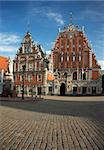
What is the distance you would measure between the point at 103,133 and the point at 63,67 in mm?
45817

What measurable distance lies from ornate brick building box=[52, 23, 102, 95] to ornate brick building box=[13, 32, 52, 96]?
278 centimetres

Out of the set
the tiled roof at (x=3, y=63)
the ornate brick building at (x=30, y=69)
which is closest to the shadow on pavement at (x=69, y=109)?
the ornate brick building at (x=30, y=69)

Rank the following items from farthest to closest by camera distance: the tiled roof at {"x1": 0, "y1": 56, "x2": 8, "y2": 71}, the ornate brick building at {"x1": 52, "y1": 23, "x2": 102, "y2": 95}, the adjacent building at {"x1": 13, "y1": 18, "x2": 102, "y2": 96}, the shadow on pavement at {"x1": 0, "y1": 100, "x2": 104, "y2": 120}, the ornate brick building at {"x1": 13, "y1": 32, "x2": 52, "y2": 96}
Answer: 1. the tiled roof at {"x1": 0, "y1": 56, "x2": 8, "y2": 71}
2. the ornate brick building at {"x1": 13, "y1": 32, "x2": 52, "y2": 96}
3. the adjacent building at {"x1": 13, "y1": 18, "x2": 102, "y2": 96}
4. the ornate brick building at {"x1": 52, "y1": 23, "x2": 102, "y2": 95}
5. the shadow on pavement at {"x1": 0, "y1": 100, "x2": 104, "y2": 120}

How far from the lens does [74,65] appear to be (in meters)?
52.9

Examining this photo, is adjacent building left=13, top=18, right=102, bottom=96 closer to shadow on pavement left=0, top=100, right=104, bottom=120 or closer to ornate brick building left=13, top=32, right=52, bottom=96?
ornate brick building left=13, top=32, right=52, bottom=96

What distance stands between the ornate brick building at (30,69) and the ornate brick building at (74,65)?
2.78m

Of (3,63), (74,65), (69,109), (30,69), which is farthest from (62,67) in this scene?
(69,109)

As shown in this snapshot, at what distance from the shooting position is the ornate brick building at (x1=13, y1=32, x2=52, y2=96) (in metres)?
52.9

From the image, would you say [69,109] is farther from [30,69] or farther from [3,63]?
[3,63]

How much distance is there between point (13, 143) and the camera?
6.55 meters

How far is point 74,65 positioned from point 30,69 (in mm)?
10132

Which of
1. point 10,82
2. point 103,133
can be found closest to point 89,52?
point 10,82

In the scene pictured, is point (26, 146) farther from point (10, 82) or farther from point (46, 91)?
point (46, 91)

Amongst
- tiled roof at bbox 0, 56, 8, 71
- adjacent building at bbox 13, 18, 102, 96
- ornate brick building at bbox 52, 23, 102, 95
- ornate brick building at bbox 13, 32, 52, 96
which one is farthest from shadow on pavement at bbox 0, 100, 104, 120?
tiled roof at bbox 0, 56, 8, 71
